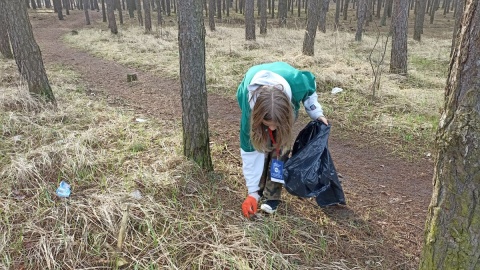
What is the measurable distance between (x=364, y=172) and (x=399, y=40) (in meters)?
5.10

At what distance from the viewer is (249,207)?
2705 millimetres

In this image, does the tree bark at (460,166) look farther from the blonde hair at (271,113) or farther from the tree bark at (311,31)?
the tree bark at (311,31)

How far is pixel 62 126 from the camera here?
4.18 metres

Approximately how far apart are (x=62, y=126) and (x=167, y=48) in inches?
301

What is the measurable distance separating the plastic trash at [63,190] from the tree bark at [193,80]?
1.06m

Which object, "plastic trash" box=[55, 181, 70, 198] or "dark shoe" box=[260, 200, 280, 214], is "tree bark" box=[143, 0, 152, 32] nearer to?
"plastic trash" box=[55, 181, 70, 198]

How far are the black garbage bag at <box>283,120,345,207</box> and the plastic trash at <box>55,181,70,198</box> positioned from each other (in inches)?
70.9

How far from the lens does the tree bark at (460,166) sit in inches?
54.8

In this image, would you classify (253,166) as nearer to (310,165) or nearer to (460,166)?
(310,165)

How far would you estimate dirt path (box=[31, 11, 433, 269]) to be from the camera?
2834mm

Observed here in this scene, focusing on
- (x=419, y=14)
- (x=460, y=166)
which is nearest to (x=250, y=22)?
(x=419, y=14)

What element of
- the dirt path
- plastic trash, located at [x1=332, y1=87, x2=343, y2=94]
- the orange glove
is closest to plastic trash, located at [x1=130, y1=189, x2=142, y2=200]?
the orange glove

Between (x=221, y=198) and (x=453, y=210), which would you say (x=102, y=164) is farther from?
(x=453, y=210)

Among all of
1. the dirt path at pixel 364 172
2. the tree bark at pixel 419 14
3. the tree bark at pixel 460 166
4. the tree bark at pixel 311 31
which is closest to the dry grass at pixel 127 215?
the dirt path at pixel 364 172
